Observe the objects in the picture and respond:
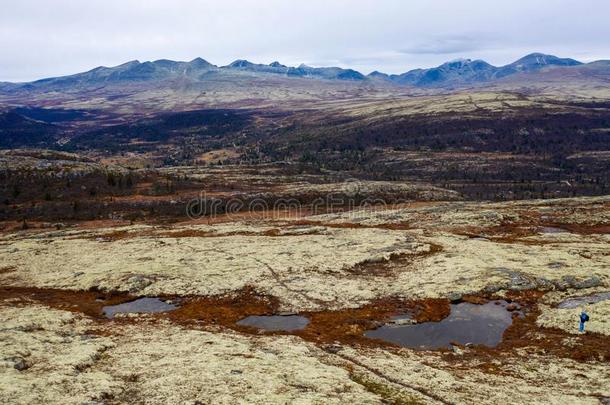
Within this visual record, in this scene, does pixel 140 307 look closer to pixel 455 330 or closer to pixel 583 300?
pixel 455 330

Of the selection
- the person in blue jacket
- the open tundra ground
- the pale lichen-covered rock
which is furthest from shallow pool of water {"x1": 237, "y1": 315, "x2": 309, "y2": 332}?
the person in blue jacket

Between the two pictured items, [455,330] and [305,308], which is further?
[305,308]

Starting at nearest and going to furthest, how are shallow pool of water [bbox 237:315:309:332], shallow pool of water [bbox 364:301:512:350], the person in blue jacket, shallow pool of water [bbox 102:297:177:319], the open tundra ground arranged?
the open tundra ground → the person in blue jacket → shallow pool of water [bbox 364:301:512:350] → shallow pool of water [bbox 237:315:309:332] → shallow pool of water [bbox 102:297:177:319]

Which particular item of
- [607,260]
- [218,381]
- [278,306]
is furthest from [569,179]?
[218,381]

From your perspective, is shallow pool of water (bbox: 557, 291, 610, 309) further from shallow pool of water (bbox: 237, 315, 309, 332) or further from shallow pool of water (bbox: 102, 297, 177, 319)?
shallow pool of water (bbox: 102, 297, 177, 319)

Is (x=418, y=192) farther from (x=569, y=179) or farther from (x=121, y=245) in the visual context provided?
(x=121, y=245)

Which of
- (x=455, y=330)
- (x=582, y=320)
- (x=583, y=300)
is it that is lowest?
(x=455, y=330)

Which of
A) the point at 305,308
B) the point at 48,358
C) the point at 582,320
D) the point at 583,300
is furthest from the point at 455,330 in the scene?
the point at 48,358
